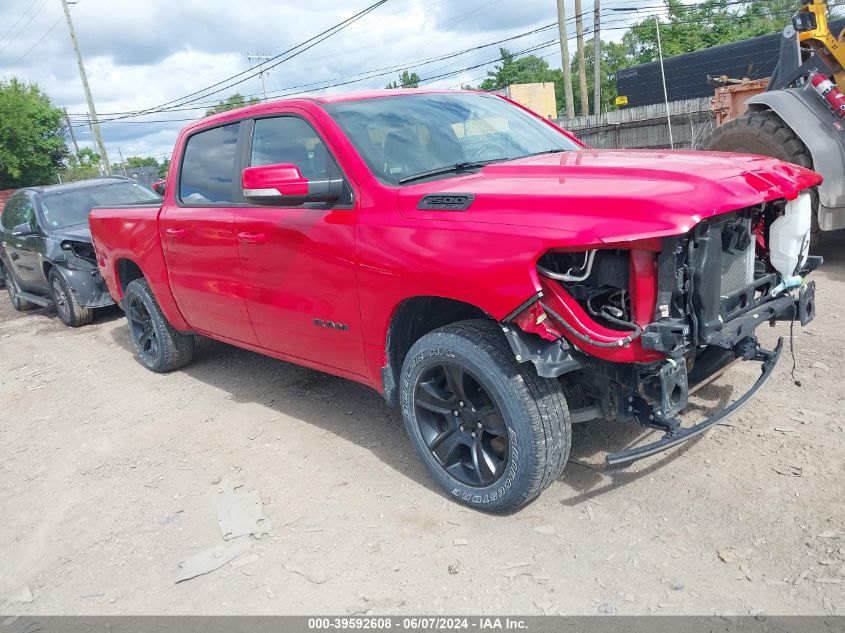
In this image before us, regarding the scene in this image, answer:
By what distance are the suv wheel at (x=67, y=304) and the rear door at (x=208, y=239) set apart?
3.84 m

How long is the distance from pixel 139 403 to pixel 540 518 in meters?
3.56

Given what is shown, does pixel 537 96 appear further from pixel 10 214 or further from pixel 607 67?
pixel 10 214

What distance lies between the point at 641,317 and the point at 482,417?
0.88 m

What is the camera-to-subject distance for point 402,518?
127 inches

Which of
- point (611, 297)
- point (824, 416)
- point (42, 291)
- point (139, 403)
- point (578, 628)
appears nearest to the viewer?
point (578, 628)

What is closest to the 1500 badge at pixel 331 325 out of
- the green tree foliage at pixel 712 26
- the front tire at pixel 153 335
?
the front tire at pixel 153 335

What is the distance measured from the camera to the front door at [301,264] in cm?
348

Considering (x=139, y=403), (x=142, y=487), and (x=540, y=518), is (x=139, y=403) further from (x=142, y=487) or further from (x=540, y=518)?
(x=540, y=518)

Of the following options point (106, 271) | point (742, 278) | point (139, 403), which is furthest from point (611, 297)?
point (106, 271)

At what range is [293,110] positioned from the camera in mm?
3836

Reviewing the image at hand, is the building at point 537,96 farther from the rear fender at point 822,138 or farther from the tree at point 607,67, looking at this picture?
the rear fender at point 822,138

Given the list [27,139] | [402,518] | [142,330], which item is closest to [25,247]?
[142,330]

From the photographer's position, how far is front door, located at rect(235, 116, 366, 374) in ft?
11.4

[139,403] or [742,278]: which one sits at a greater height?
[742,278]
